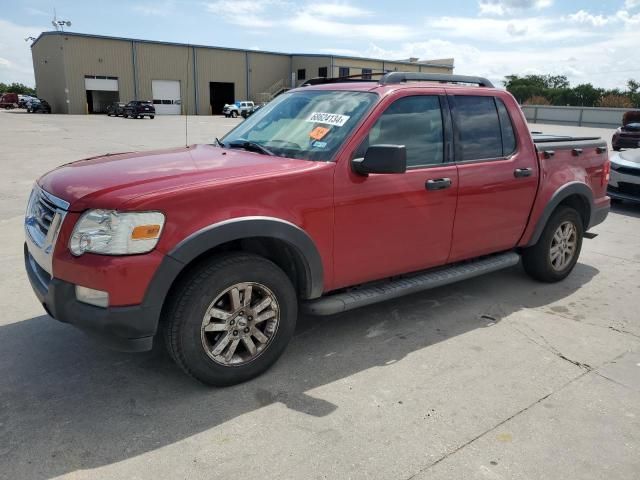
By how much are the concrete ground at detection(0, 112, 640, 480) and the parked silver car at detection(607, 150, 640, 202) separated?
205 inches

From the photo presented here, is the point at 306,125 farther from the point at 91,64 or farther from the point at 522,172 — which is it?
the point at 91,64

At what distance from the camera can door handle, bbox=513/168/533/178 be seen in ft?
14.5

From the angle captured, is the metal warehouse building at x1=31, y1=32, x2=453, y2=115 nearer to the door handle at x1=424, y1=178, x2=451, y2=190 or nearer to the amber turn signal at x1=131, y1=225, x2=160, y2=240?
the door handle at x1=424, y1=178, x2=451, y2=190

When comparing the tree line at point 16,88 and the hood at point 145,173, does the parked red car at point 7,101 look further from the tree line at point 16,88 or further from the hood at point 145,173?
the hood at point 145,173

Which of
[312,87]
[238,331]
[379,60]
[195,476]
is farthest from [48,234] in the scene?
[379,60]

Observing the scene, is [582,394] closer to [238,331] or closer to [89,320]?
[238,331]

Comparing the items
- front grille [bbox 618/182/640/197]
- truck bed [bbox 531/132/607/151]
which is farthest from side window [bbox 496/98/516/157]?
front grille [bbox 618/182/640/197]

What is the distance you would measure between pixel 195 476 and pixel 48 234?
1531 millimetres

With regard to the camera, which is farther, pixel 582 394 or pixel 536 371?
pixel 536 371

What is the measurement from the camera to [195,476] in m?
2.43

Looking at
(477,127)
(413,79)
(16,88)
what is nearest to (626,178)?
(477,127)

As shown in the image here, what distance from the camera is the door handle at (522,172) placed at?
4410mm

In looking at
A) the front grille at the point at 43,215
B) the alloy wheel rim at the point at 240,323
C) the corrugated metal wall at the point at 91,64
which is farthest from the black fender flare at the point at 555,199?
the corrugated metal wall at the point at 91,64

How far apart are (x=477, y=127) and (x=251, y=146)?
1.85m
